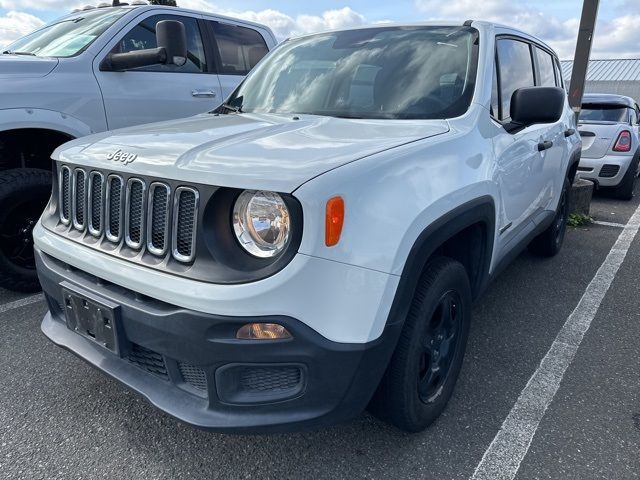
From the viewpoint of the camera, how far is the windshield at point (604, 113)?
829cm

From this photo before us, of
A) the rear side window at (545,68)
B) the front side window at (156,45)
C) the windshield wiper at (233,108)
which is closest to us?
the windshield wiper at (233,108)

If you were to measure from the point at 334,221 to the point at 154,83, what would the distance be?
3.24 meters

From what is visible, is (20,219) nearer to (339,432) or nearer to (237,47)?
(237,47)

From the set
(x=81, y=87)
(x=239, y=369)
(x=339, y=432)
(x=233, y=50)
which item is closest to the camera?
(x=239, y=369)

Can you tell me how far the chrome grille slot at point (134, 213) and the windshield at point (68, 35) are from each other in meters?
2.55

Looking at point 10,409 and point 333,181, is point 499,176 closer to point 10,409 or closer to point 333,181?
point 333,181

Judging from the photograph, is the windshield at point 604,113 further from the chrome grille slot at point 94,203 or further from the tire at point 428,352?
the chrome grille slot at point 94,203

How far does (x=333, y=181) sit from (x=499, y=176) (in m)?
1.33

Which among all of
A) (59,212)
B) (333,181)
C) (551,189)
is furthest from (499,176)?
(59,212)

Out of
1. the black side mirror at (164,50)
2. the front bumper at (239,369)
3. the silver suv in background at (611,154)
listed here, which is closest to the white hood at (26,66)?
the black side mirror at (164,50)

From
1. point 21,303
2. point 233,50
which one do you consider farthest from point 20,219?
point 233,50

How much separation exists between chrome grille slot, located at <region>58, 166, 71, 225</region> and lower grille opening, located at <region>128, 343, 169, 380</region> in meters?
0.72

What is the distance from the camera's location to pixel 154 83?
4.30 meters

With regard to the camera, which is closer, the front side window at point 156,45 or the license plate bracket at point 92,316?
the license plate bracket at point 92,316
